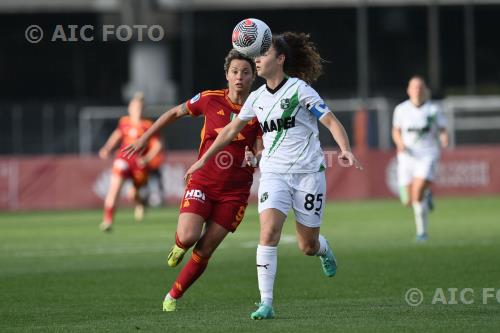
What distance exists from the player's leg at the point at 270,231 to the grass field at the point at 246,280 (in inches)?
10.2

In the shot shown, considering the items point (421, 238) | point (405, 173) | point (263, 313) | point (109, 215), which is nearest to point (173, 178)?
point (109, 215)

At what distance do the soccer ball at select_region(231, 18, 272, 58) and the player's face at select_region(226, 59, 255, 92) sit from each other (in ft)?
1.71

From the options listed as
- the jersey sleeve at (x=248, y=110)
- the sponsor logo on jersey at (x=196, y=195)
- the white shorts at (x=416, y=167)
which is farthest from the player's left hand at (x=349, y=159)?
the white shorts at (x=416, y=167)

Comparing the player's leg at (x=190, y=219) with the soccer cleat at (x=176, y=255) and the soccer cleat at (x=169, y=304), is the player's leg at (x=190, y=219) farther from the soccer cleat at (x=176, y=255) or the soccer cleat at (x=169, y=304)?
the soccer cleat at (x=169, y=304)

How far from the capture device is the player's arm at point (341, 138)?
9.56 m

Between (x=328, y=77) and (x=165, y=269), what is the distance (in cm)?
4530

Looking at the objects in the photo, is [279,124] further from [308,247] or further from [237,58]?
[308,247]

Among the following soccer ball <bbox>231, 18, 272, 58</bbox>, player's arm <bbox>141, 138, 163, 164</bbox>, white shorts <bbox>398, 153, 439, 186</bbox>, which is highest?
soccer ball <bbox>231, 18, 272, 58</bbox>

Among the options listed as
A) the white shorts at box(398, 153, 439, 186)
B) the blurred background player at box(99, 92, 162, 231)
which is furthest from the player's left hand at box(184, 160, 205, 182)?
the blurred background player at box(99, 92, 162, 231)

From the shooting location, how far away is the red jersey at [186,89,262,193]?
35.9 feet

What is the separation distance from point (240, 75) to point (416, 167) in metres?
9.10

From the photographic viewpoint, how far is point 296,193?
10.3 meters

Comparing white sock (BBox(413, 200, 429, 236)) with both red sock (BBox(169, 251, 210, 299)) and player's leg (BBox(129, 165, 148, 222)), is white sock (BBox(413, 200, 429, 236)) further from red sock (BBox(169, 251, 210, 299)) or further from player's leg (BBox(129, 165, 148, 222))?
Answer: red sock (BBox(169, 251, 210, 299))

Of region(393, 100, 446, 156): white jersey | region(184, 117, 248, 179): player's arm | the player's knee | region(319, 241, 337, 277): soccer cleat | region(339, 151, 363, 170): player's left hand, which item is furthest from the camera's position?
region(393, 100, 446, 156): white jersey
